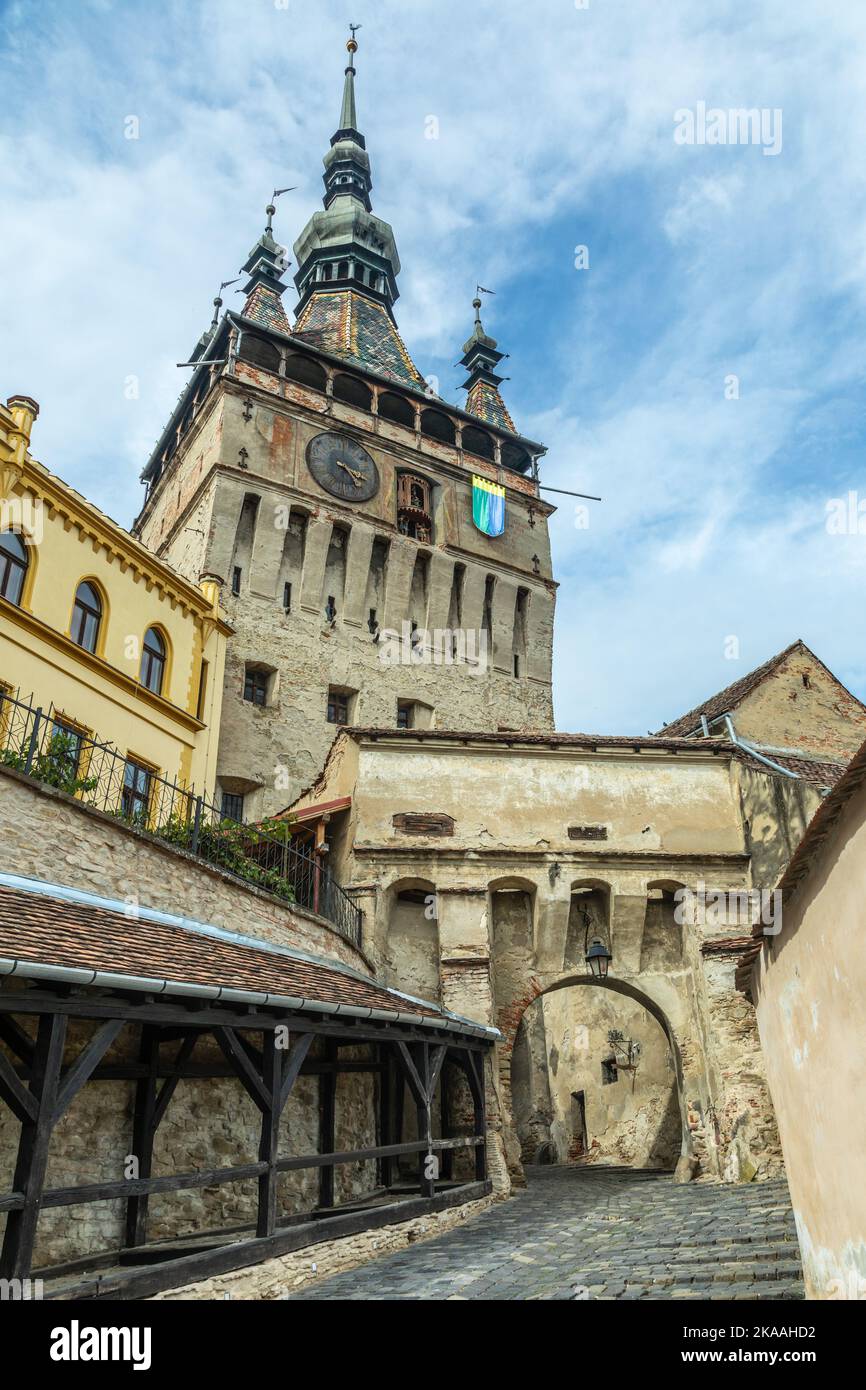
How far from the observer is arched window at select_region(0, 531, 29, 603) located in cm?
1530

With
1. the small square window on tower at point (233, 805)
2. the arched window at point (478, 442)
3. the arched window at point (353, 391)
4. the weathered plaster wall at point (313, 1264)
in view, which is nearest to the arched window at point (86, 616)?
the small square window on tower at point (233, 805)

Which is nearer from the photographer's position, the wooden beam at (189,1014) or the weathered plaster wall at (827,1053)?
the weathered plaster wall at (827,1053)

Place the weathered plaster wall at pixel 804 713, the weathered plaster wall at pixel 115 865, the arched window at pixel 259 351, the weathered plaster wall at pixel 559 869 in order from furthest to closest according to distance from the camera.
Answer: the arched window at pixel 259 351 < the weathered plaster wall at pixel 804 713 < the weathered plaster wall at pixel 559 869 < the weathered plaster wall at pixel 115 865

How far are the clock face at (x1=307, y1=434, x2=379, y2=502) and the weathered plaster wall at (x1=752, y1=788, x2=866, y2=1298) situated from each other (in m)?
23.7

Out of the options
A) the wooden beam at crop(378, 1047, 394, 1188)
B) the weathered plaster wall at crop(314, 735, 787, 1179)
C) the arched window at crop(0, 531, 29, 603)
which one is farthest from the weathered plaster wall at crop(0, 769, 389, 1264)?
the arched window at crop(0, 531, 29, 603)

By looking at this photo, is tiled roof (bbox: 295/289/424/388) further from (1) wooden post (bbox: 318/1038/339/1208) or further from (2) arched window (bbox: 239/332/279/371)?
(1) wooden post (bbox: 318/1038/339/1208)

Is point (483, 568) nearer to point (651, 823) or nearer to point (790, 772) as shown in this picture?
point (790, 772)

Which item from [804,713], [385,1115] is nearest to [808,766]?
[804,713]

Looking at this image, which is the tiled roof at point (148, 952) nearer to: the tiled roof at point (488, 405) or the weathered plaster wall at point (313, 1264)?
the weathered plaster wall at point (313, 1264)

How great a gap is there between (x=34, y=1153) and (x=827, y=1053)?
17.6 feet

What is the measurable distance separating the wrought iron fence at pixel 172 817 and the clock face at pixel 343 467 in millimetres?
13660

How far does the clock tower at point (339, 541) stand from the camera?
2577 centimetres

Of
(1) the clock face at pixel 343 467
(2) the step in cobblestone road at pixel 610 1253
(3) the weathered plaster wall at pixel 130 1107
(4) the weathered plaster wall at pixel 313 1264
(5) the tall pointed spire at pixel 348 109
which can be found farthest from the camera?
(5) the tall pointed spire at pixel 348 109
